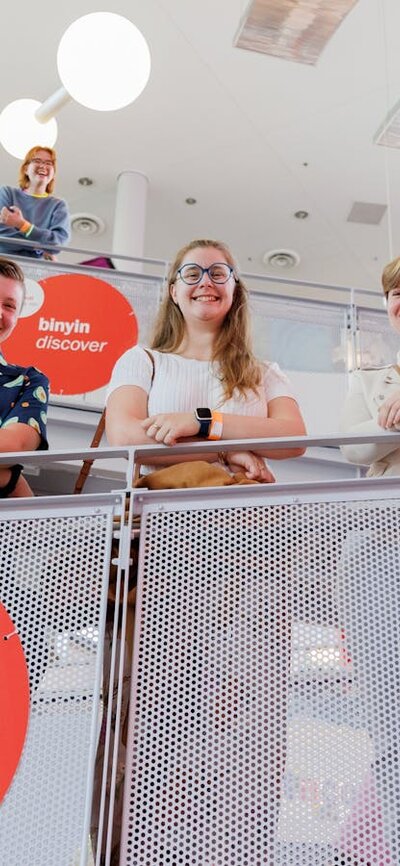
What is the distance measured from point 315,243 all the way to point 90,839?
10.4 meters

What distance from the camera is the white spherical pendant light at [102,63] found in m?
4.77

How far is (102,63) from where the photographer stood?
480 cm

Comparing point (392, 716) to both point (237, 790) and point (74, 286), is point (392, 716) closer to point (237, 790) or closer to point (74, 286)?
point (237, 790)

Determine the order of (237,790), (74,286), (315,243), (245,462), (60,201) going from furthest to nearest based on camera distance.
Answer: (315,243)
(60,201)
(74,286)
(245,462)
(237,790)

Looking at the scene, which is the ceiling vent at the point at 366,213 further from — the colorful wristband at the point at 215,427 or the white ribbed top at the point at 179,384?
the colorful wristband at the point at 215,427

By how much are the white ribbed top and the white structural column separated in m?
7.50

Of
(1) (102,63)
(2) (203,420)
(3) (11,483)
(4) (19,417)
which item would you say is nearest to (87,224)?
(1) (102,63)

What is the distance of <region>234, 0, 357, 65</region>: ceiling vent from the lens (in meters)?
6.68

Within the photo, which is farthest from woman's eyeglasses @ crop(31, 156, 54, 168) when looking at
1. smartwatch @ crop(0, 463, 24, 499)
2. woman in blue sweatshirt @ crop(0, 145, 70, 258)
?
smartwatch @ crop(0, 463, 24, 499)

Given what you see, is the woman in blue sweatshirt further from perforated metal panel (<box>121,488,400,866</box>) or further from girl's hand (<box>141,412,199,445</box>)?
perforated metal panel (<box>121,488,400,866</box>)

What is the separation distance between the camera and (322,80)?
8672 millimetres

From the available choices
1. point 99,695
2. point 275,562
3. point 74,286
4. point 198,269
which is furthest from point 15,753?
point 74,286

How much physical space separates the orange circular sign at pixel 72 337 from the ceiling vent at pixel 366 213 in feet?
19.6

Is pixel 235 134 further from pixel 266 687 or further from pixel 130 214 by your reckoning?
pixel 266 687
